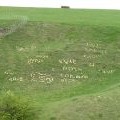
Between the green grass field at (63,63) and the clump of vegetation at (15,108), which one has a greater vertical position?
the green grass field at (63,63)

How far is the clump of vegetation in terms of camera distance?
41438 millimetres

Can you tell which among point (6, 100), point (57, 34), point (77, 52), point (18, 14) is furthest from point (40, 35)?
point (6, 100)

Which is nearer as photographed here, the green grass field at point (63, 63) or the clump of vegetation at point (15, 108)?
the clump of vegetation at point (15, 108)

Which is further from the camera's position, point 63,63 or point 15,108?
point 63,63

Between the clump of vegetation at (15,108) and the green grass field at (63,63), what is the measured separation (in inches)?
42.0

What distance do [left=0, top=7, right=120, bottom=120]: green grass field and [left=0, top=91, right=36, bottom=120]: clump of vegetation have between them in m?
1.07

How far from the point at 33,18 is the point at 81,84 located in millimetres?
18881

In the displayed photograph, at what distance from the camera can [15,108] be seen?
138ft

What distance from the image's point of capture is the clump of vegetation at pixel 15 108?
136ft

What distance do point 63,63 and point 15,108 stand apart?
48.4ft

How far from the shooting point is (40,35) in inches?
2443

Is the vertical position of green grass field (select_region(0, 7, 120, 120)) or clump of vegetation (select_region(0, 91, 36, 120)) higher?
green grass field (select_region(0, 7, 120, 120))

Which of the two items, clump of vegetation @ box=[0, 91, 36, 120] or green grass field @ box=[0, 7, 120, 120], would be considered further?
green grass field @ box=[0, 7, 120, 120]

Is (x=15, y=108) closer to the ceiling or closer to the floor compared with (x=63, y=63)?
closer to the floor
